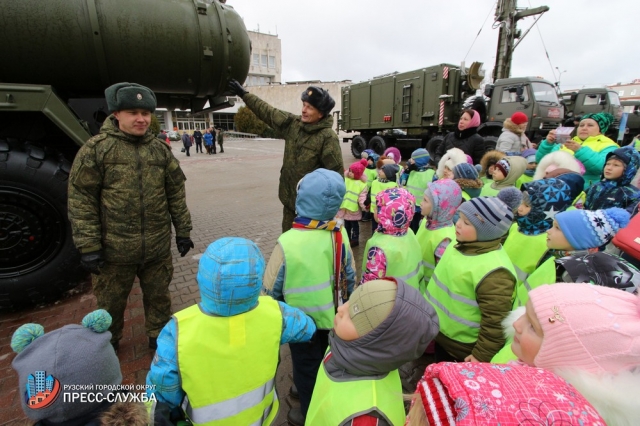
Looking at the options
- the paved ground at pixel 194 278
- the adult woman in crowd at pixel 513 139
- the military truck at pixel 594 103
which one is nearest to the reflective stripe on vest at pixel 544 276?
the paved ground at pixel 194 278

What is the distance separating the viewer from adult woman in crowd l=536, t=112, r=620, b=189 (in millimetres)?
3797

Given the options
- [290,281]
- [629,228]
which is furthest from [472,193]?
[290,281]

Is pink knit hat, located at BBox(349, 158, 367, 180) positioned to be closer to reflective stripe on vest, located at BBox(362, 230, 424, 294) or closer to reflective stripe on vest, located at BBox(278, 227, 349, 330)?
reflective stripe on vest, located at BBox(362, 230, 424, 294)

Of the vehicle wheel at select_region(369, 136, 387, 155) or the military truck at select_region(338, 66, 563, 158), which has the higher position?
the military truck at select_region(338, 66, 563, 158)

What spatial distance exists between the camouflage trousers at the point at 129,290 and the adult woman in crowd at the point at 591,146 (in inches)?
181

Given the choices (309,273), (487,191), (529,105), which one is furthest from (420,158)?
(529,105)

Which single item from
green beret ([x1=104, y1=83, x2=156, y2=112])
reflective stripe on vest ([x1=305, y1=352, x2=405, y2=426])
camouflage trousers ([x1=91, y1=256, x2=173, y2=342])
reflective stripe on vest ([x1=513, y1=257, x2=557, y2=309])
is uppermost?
green beret ([x1=104, y1=83, x2=156, y2=112])

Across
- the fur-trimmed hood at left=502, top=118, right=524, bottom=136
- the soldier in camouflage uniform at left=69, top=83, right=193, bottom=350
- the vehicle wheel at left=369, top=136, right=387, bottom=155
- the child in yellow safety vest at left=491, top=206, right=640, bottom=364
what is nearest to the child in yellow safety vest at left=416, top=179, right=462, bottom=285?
the child in yellow safety vest at left=491, top=206, right=640, bottom=364

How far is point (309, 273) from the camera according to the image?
6.12ft

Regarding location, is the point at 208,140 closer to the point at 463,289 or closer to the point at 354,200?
the point at 354,200

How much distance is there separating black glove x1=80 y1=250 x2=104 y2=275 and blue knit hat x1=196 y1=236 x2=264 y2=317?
1.41m

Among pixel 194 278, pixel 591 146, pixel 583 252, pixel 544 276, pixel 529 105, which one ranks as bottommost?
pixel 194 278

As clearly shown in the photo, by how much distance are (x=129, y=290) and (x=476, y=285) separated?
8.28ft

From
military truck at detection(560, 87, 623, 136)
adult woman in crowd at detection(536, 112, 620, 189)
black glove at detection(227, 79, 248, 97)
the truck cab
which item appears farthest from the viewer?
military truck at detection(560, 87, 623, 136)
